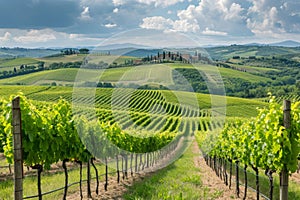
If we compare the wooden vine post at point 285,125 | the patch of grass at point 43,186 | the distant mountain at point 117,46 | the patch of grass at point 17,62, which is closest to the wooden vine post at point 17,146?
the distant mountain at point 117,46

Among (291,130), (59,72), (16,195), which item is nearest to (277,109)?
(291,130)

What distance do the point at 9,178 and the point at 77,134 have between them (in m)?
6.08

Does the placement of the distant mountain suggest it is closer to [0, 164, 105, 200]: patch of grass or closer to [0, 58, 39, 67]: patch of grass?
[0, 164, 105, 200]: patch of grass

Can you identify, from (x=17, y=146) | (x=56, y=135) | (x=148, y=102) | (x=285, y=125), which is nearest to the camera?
(x=17, y=146)

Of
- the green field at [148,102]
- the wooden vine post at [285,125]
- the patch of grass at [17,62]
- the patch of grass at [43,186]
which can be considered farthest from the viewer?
the patch of grass at [17,62]

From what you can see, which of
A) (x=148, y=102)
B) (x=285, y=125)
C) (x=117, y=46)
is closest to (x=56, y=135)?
(x=117, y=46)

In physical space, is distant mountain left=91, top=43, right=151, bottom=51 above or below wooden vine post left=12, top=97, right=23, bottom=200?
above

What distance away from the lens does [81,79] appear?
7.53 m

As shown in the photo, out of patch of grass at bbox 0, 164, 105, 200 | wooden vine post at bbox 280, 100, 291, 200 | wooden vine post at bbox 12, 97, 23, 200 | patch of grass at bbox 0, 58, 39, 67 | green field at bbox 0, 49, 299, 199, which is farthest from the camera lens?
patch of grass at bbox 0, 58, 39, 67

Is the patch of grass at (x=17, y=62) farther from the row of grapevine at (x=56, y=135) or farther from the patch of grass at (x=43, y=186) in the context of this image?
the row of grapevine at (x=56, y=135)

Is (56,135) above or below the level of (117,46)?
below

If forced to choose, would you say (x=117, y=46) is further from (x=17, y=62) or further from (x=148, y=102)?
(x=17, y=62)

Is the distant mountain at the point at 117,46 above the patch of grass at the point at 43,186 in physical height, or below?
above

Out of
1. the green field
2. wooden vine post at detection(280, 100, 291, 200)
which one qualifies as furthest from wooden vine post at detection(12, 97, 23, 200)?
wooden vine post at detection(280, 100, 291, 200)
